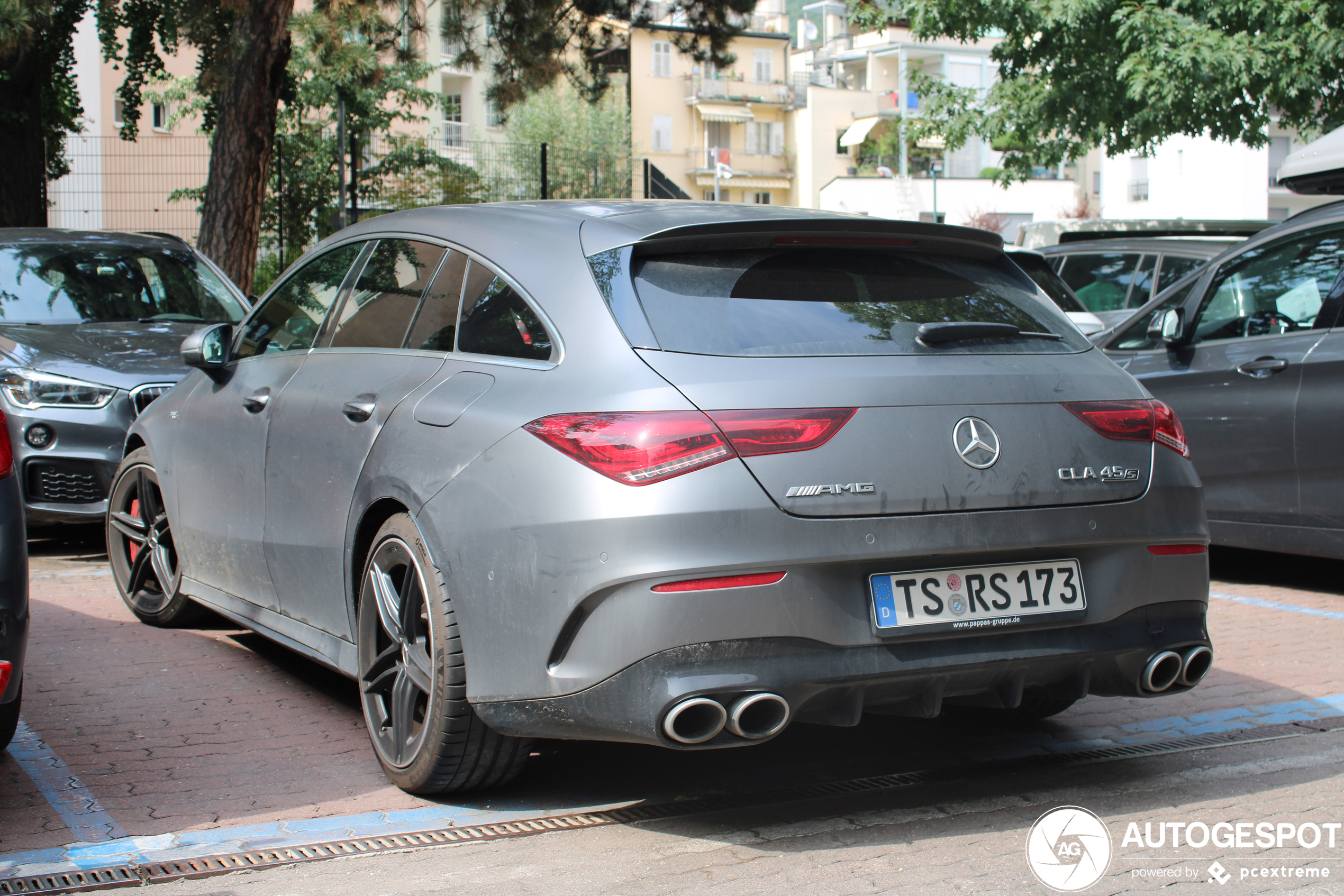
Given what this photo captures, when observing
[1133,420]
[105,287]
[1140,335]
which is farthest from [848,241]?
[105,287]

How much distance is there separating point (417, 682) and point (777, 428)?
1.20 m

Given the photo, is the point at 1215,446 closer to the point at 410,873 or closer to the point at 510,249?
the point at 510,249

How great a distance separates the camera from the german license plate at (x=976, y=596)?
10.7ft

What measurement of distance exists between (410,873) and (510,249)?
1.64 metres

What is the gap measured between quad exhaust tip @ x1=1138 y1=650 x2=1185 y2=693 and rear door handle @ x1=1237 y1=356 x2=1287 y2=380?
11.5 ft

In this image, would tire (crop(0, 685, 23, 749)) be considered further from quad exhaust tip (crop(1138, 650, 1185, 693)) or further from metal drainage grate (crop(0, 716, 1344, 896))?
quad exhaust tip (crop(1138, 650, 1185, 693))

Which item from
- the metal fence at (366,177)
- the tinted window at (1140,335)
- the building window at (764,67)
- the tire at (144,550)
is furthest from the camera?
the building window at (764,67)

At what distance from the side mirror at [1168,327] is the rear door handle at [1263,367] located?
0.35m

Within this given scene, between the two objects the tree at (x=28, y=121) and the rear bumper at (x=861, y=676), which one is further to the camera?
the tree at (x=28, y=121)

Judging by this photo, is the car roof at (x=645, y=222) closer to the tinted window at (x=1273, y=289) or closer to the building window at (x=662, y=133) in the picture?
the tinted window at (x=1273, y=289)

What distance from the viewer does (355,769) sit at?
4.07 metres

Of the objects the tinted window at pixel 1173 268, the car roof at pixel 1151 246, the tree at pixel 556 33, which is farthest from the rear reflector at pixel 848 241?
the tree at pixel 556 33

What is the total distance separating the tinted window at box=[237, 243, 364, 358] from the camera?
15.6 feet

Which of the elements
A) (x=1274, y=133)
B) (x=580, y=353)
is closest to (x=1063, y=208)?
(x=1274, y=133)
